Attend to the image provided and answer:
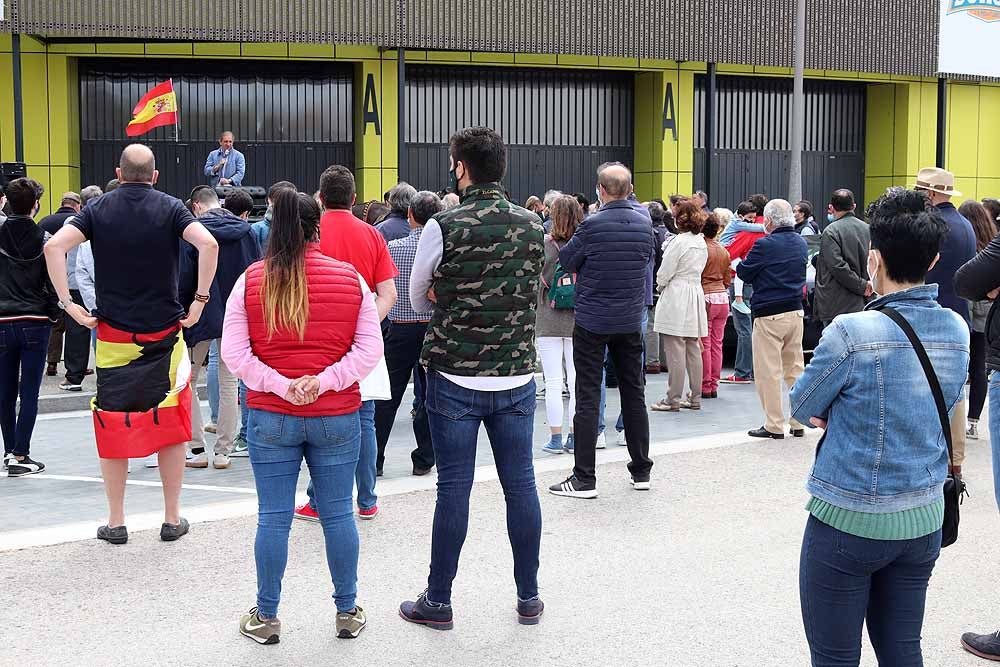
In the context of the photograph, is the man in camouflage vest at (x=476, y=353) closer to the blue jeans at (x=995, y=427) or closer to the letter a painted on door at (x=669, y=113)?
the blue jeans at (x=995, y=427)

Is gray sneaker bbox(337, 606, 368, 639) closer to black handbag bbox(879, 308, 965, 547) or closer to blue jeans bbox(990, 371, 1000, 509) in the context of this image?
black handbag bbox(879, 308, 965, 547)

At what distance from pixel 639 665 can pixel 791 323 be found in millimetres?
5500

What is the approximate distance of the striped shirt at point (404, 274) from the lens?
7580 millimetres

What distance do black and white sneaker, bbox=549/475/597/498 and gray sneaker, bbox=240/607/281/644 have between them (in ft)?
9.24

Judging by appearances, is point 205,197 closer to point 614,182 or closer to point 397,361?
Answer: point 397,361

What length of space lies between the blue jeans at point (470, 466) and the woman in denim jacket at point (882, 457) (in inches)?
68.7

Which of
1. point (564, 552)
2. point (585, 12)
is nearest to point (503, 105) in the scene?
point (585, 12)

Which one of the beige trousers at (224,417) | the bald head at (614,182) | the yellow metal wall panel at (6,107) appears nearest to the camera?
the bald head at (614,182)

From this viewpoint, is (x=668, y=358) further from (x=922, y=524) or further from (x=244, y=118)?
(x=244, y=118)

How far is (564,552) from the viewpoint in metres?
6.24

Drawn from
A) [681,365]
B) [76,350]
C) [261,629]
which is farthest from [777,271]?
[76,350]

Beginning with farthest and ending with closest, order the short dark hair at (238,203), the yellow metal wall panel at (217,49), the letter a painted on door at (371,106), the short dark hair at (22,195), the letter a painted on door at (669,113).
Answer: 1. the letter a painted on door at (669,113)
2. the letter a painted on door at (371,106)
3. the yellow metal wall panel at (217,49)
4. the short dark hair at (238,203)
5. the short dark hair at (22,195)

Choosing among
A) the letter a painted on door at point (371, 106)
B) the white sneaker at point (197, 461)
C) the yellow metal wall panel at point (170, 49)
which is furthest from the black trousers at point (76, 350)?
the letter a painted on door at point (371, 106)

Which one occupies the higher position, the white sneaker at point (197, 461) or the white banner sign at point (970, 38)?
the white banner sign at point (970, 38)
